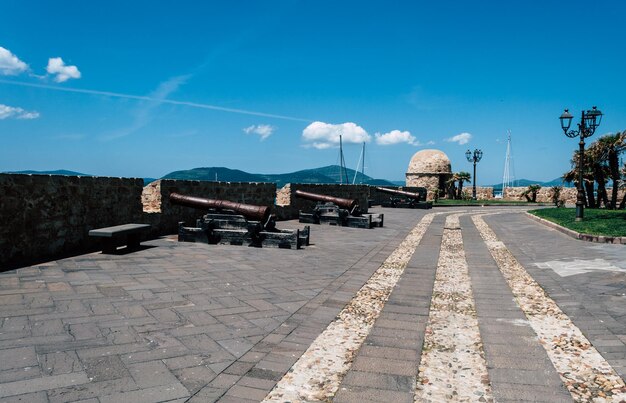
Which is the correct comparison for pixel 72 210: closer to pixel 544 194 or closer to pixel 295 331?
pixel 295 331

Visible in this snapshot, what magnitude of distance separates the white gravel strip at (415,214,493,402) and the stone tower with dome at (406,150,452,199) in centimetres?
4217

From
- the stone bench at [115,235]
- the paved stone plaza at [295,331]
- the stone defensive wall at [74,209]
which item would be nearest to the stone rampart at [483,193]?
the stone defensive wall at [74,209]

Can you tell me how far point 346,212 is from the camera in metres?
14.8

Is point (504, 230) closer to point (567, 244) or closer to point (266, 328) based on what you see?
point (567, 244)

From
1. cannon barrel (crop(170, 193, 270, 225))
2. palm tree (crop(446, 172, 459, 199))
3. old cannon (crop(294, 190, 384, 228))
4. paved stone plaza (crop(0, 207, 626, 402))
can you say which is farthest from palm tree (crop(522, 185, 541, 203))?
cannon barrel (crop(170, 193, 270, 225))

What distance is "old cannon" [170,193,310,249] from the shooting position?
9375 mm

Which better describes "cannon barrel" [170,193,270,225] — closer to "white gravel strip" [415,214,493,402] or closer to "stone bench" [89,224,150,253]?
"stone bench" [89,224,150,253]

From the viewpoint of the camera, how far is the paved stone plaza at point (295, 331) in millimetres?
3008

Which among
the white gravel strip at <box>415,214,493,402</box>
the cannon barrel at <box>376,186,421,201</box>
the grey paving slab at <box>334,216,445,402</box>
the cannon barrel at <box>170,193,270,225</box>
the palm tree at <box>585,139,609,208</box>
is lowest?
the white gravel strip at <box>415,214,493,402</box>

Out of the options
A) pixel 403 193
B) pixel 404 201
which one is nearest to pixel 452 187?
pixel 404 201

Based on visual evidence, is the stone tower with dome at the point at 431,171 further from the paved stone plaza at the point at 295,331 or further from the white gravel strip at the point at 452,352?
the white gravel strip at the point at 452,352

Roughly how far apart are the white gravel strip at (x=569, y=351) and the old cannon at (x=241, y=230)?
464 centimetres

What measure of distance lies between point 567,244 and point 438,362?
8.87 m

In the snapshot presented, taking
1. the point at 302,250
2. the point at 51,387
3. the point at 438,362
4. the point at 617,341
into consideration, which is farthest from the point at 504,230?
the point at 51,387
